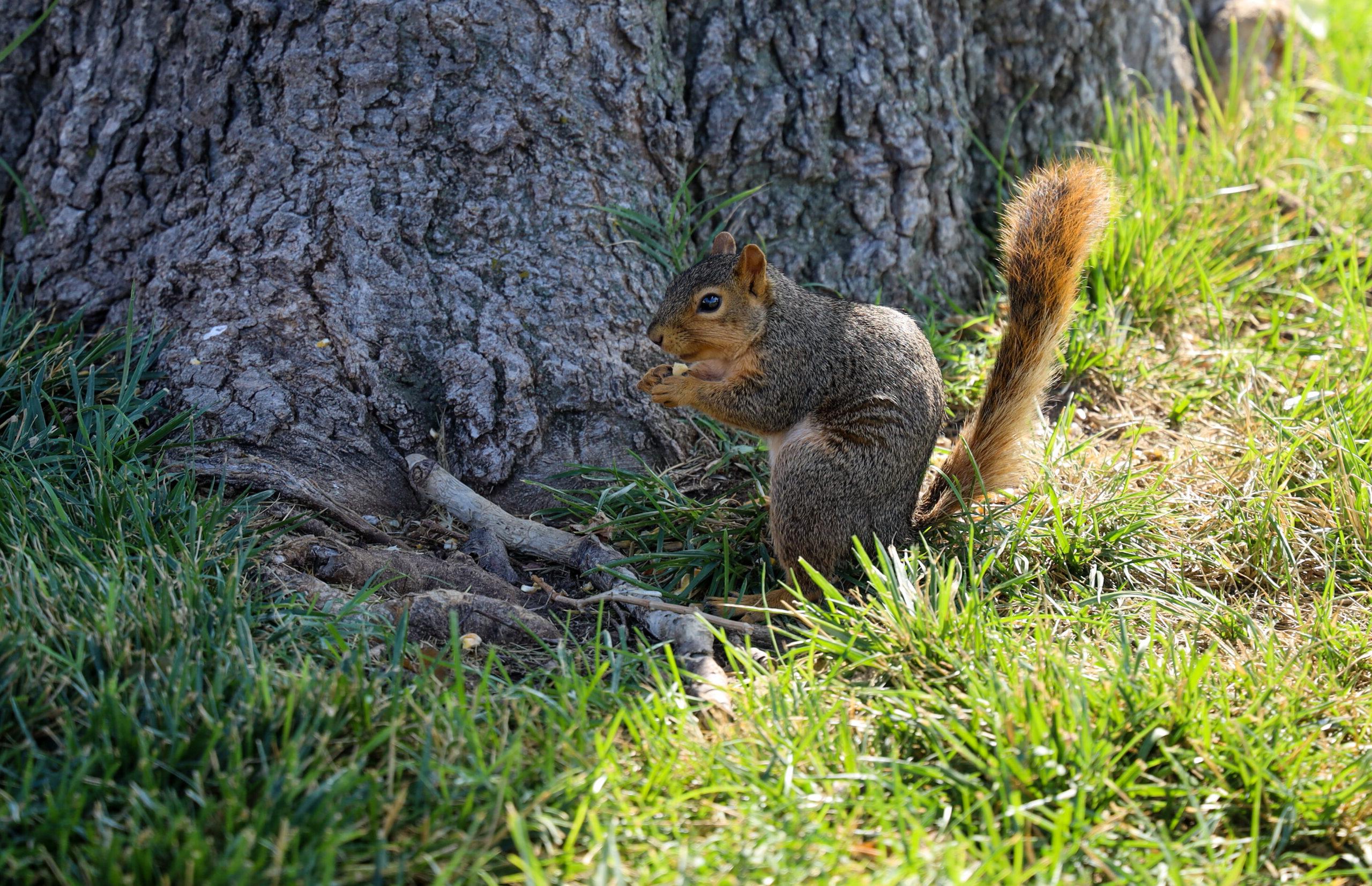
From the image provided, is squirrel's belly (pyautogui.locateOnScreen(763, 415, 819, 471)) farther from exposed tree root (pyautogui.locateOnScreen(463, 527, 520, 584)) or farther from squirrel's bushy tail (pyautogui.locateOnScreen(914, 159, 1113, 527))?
exposed tree root (pyautogui.locateOnScreen(463, 527, 520, 584))

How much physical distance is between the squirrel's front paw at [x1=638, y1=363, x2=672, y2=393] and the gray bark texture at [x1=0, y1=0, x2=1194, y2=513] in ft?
0.62

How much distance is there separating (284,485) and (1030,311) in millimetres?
1709

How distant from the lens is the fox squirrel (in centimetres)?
239

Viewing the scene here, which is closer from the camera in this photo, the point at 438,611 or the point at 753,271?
the point at 438,611

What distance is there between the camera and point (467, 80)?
2.71 m

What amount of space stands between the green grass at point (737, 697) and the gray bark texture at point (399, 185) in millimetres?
199

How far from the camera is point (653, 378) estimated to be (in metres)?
2.58

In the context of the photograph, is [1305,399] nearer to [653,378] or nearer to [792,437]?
[792,437]

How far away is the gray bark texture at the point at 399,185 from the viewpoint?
2.61 m

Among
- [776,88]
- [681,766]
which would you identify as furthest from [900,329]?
[681,766]

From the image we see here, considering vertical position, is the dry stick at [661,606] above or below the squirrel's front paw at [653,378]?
below

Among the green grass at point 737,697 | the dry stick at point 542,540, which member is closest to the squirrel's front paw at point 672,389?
the green grass at point 737,697

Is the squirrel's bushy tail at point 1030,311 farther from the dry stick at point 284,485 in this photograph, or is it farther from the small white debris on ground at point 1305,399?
the dry stick at point 284,485

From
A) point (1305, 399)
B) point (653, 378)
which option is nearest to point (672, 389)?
point (653, 378)
